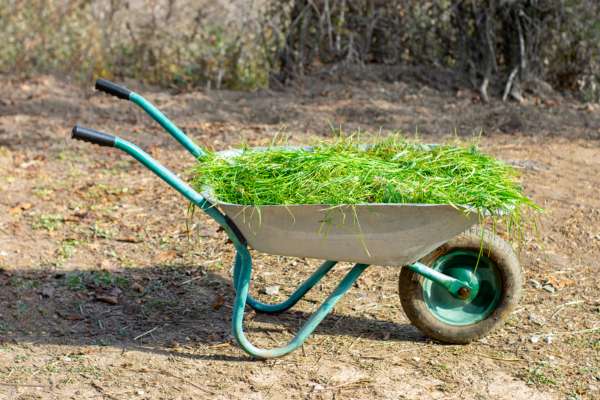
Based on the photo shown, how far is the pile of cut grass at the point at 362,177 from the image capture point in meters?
3.31

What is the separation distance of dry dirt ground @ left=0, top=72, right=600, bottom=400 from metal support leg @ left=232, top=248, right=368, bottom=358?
9 cm

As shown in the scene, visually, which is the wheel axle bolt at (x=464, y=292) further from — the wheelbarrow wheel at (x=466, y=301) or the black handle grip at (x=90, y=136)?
the black handle grip at (x=90, y=136)

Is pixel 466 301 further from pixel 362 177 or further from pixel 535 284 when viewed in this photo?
pixel 535 284

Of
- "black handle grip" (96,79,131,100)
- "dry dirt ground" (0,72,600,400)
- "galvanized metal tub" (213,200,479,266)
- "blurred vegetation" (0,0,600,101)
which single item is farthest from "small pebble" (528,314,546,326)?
"blurred vegetation" (0,0,600,101)

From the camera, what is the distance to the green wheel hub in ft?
12.0

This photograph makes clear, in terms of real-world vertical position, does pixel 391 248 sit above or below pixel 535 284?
above

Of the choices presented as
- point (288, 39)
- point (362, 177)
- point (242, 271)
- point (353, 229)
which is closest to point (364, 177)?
point (362, 177)

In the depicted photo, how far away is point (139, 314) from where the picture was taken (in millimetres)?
4117

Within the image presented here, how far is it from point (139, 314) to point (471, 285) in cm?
151

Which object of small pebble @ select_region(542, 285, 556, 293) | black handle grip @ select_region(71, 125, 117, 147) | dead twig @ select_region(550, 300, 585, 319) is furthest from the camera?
small pebble @ select_region(542, 285, 556, 293)

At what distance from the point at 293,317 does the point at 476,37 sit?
14.8 ft

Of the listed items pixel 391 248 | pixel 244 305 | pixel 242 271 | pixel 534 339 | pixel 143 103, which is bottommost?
pixel 534 339

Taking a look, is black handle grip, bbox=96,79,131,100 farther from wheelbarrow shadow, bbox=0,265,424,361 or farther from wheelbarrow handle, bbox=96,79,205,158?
wheelbarrow shadow, bbox=0,265,424,361

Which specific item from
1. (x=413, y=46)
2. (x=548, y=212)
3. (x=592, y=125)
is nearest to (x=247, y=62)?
(x=413, y=46)
